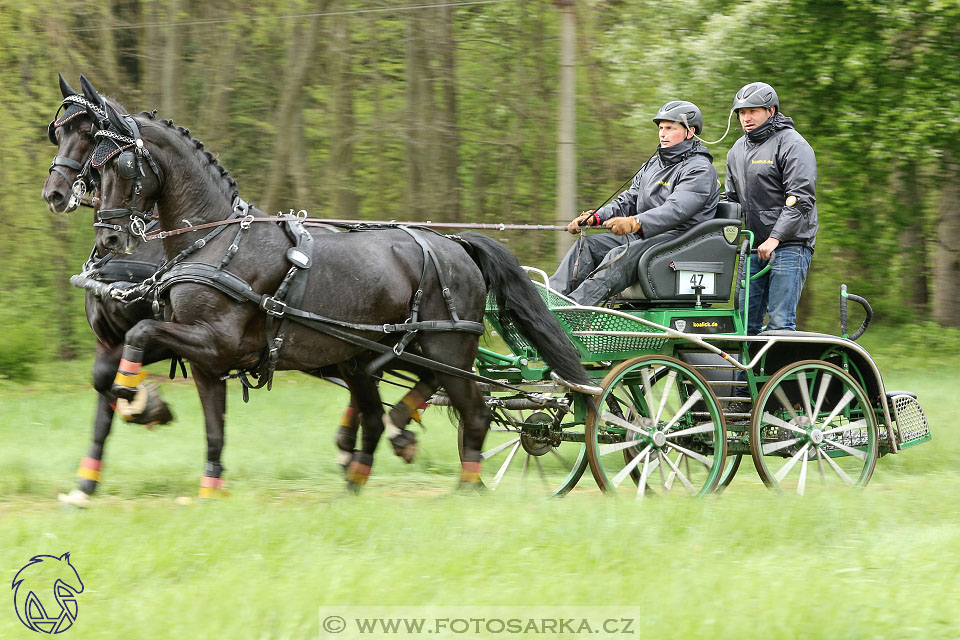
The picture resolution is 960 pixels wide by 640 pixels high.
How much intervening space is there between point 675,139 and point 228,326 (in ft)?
10.1

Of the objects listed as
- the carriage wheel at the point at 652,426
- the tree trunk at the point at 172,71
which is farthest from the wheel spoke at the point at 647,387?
the tree trunk at the point at 172,71

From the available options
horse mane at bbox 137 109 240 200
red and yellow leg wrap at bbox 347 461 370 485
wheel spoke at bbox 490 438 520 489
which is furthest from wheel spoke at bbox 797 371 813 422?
horse mane at bbox 137 109 240 200

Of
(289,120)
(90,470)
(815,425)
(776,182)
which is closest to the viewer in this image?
(90,470)

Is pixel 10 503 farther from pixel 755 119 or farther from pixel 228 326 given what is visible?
pixel 755 119

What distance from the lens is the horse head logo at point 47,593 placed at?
3.75 meters

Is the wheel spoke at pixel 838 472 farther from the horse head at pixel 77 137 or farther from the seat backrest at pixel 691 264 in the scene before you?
the horse head at pixel 77 137

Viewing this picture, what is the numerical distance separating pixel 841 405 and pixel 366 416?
3093 mm

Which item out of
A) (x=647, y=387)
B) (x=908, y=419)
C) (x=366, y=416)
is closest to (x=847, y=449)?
(x=908, y=419)

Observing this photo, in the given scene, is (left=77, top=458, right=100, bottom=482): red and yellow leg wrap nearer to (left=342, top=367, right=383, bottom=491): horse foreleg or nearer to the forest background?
(left=342, top=367, right=383, bottom=491): horse foreleg

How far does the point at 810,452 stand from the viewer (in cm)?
677

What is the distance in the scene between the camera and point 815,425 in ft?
22.2

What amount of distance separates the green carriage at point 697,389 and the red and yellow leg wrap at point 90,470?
7.74ft

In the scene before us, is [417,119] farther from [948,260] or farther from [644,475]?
[644,475]

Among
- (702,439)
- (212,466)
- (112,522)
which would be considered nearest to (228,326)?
(212,466)
